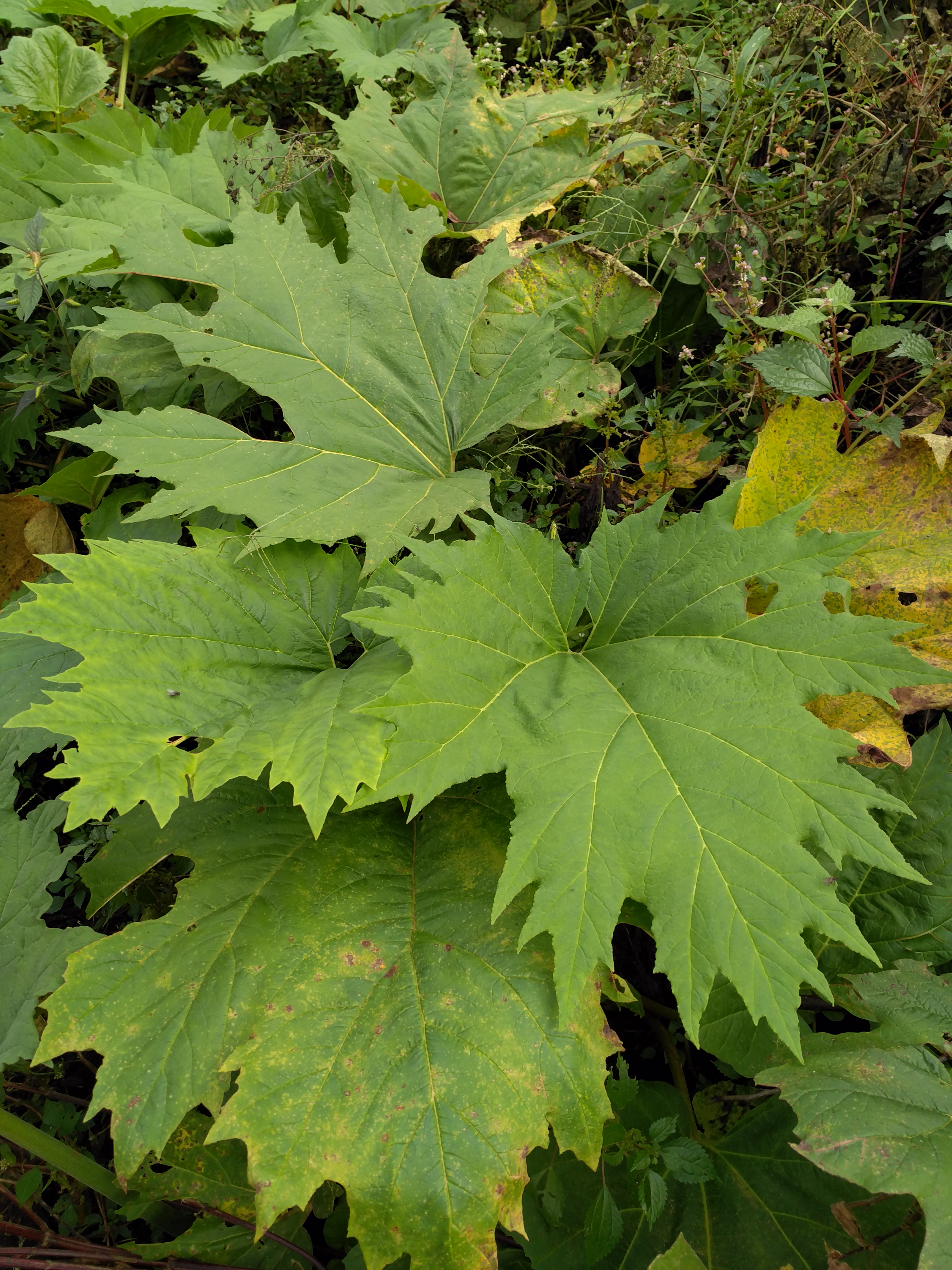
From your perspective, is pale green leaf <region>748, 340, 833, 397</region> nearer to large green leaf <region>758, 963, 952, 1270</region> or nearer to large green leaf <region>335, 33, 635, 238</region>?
large green leaf <region>335, 33, 635, 238</region>

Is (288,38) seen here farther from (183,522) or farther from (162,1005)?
(162,1005)

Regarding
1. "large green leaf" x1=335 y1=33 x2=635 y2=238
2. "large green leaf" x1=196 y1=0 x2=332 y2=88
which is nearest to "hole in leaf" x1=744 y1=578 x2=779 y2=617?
"large green leaf" x1=335 y1=33 x2=635 y2=238

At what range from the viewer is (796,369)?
167cm

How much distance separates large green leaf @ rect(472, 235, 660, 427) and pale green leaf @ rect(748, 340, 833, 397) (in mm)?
323

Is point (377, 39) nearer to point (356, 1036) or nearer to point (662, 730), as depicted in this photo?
point (662, 730)

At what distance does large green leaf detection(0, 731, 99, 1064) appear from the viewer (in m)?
1.35

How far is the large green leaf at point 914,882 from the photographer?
1354mm

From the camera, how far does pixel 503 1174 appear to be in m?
1.14

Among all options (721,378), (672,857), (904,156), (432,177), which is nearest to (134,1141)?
(672,857)

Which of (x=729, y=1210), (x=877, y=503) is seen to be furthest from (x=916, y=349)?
(x=729, y=1210)

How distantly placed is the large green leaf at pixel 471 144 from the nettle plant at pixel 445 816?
42 cm

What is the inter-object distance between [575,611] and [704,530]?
257 mm


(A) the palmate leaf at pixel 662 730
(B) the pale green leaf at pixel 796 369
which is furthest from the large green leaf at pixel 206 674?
(B) the pale green leaf at pixel 796 369

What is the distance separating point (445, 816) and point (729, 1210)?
0.81 m
